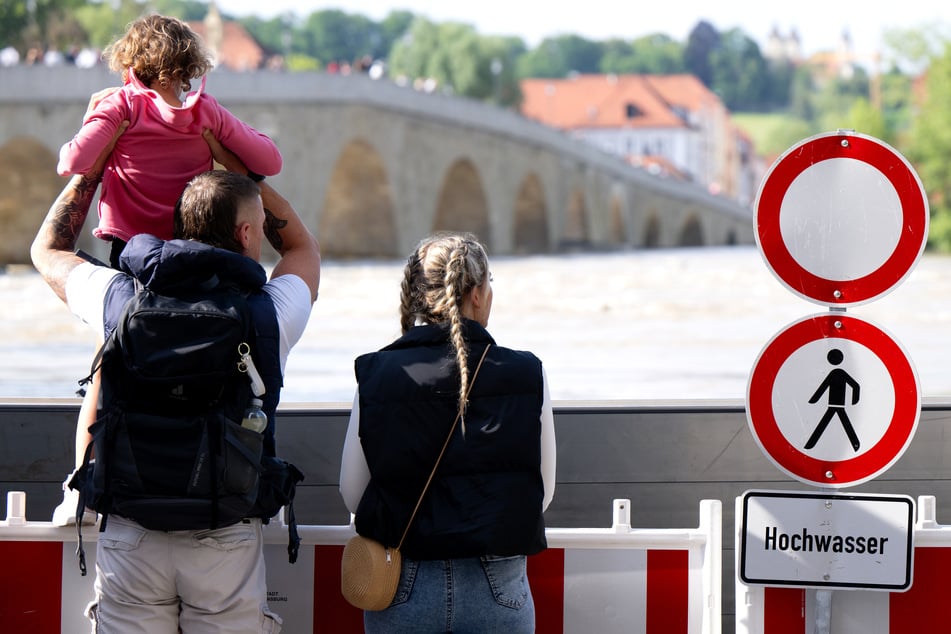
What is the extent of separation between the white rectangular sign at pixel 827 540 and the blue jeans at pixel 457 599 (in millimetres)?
545

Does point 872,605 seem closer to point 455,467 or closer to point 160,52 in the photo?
point 455,467

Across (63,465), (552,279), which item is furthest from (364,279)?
(63,465)

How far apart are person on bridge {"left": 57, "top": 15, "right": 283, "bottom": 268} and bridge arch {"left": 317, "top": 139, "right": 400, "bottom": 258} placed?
92.9 ft

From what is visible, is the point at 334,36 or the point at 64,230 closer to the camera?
the point at 64,230

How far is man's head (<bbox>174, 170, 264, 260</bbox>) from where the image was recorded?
2.56m

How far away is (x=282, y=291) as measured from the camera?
8.70 feet

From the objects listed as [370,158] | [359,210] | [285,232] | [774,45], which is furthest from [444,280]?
[774,45]

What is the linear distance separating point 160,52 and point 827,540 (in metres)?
1.53

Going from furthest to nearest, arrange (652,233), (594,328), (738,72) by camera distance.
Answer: (738,72)
(652,233)
(594,328)

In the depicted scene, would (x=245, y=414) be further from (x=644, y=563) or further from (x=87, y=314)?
(x=644, y=563)

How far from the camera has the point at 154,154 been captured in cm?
283

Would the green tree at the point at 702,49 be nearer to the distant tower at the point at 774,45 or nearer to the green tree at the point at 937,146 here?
the distant tower at the point at 774,45

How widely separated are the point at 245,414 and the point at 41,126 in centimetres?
2480

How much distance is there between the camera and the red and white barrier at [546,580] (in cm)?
286
